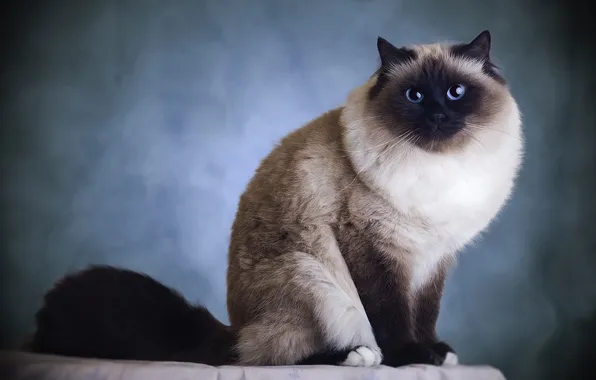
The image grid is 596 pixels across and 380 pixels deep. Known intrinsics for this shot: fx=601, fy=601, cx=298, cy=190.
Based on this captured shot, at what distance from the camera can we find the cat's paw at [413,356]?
61.0 inches

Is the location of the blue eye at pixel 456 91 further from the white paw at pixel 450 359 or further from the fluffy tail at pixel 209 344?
the fluffy tail at pixel 209 344

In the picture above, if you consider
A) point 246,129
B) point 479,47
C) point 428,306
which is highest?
point 246,129

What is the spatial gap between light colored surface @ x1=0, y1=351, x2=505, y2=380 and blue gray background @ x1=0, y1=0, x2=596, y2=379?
0.93m

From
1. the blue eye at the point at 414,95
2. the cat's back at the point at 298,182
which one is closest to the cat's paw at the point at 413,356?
the cat's back at the point at 298,182

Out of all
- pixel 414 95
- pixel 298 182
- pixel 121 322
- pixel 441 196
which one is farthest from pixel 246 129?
pixel 121 322

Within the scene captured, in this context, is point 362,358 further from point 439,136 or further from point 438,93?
point 438,93

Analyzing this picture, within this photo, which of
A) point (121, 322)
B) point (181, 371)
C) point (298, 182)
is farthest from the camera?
point (298, 182)

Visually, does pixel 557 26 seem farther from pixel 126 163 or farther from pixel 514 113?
pixel 126 163

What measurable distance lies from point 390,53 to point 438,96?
21 cm

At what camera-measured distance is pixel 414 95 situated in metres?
1.69

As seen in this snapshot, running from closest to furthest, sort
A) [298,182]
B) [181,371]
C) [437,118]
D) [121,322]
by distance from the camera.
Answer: [181,371] → [121,322] → [437,118] → [298,182]

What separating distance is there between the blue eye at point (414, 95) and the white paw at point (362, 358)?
0.69 metres

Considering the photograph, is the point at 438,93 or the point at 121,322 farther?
the point at 438,93

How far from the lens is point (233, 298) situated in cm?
175
